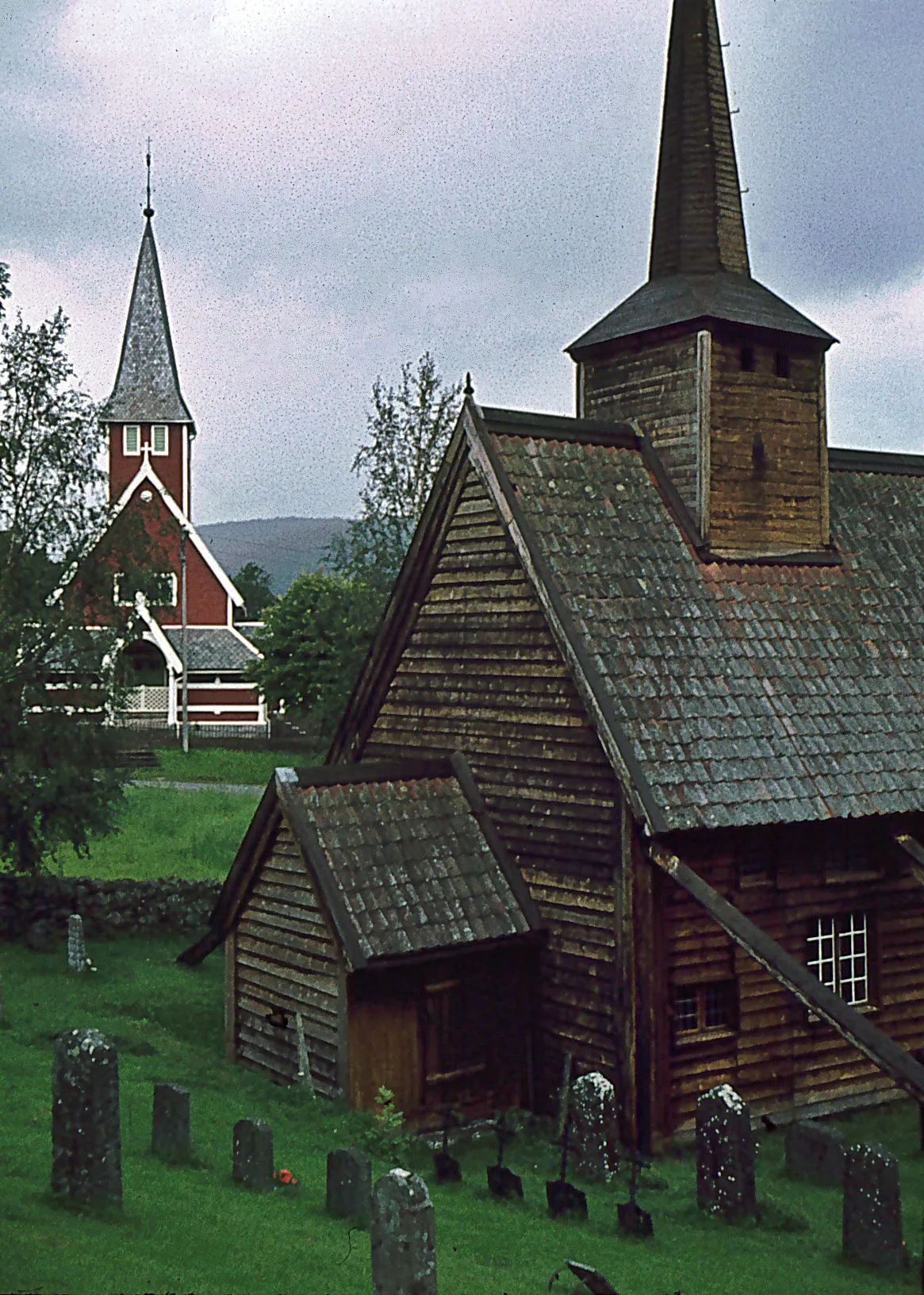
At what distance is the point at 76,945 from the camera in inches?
811

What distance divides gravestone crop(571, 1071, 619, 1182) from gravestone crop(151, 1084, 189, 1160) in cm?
371

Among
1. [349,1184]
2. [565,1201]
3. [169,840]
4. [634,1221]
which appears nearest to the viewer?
[349,1184]

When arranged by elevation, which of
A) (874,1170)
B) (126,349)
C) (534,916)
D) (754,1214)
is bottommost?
(754,1214)

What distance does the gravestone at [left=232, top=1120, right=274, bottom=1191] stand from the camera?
35.8 ft

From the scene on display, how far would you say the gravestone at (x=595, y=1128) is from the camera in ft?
41.5

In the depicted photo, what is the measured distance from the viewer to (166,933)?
2314 centimetres

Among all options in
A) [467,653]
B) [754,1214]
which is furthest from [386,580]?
[754,1214]

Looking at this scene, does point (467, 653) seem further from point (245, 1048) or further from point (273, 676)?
point (273, 676)

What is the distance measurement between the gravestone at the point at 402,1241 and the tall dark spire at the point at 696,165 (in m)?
14.1

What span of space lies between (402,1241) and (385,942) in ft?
19.8

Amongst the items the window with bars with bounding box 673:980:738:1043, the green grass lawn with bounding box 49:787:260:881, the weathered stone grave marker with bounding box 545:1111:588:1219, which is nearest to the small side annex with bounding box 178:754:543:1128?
the window with bars with bounding box 673:980:738:1043

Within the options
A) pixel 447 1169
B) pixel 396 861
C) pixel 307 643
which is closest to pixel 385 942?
pixel 396 861

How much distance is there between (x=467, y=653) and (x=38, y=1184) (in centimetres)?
862

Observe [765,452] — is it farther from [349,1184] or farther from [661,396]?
[349,1184]
